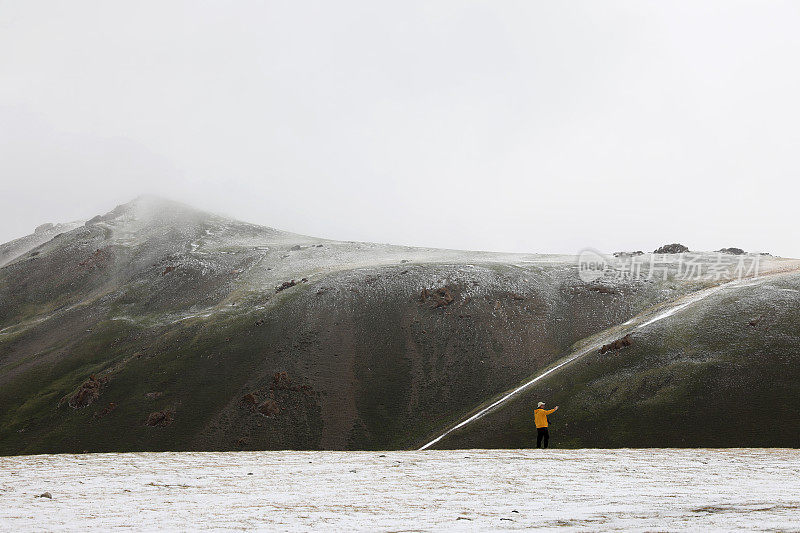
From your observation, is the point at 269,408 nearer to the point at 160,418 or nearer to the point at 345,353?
the point at 160,418

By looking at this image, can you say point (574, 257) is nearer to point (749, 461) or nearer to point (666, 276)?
point (666, 276)

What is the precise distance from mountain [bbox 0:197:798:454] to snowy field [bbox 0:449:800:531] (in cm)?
3617

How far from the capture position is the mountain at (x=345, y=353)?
224 feet

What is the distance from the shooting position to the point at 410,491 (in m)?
16.7

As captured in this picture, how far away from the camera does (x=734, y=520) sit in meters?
10.1

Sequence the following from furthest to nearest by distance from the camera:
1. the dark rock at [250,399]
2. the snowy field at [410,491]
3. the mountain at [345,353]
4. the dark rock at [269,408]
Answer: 1. the dark rock at [250,399]
2. the dark rock at [269,408]
3. the mountain at [345,353]
4. the snowy field at [410,491]

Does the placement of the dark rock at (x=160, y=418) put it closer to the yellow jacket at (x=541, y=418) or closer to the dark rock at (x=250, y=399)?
the dark rock at (x=250, y=399)

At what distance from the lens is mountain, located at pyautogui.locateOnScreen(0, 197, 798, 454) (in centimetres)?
6831

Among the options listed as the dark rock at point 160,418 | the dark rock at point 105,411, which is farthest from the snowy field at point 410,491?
the dark rock at point 105,411

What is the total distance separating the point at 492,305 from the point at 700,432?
45.0m

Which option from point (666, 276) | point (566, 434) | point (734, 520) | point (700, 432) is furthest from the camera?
point (666, 276)

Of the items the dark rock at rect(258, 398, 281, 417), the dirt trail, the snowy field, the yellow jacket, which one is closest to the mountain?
the dark rock at rect(258, 398, 281, 417)

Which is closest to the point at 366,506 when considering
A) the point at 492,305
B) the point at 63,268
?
the point at 492,305

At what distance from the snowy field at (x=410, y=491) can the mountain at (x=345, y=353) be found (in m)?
36.2
